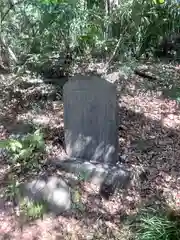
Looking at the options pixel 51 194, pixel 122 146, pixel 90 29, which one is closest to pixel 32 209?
pixel 51 194

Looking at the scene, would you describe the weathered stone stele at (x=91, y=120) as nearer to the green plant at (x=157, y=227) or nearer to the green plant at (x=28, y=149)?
the green plant at (x=28, y=149)

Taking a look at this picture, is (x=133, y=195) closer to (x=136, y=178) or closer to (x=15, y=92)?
(x=136, y=178)

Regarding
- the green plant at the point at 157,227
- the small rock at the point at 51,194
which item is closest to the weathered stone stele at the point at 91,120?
the small rock at the point at 51,194

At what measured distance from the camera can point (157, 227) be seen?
8.78 feet

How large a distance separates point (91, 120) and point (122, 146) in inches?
25.9

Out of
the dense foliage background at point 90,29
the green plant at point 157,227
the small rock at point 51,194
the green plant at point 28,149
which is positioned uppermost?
the dense foliage background at point 90,29

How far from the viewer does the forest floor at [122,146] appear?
296cm

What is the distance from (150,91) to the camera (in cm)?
554

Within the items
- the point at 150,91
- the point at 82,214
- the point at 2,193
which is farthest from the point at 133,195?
the point at 150,91

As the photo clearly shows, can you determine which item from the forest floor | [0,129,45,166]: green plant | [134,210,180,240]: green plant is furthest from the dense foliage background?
[134,210,180,240]: green plant

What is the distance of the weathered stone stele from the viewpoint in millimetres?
3422

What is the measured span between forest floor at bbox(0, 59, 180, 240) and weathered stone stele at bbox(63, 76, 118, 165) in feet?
0.87

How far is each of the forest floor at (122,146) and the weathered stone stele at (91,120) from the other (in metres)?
0.27

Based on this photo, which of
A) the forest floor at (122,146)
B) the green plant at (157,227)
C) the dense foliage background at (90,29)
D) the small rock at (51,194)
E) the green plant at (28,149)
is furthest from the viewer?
the dense foliage background at (90,29)
